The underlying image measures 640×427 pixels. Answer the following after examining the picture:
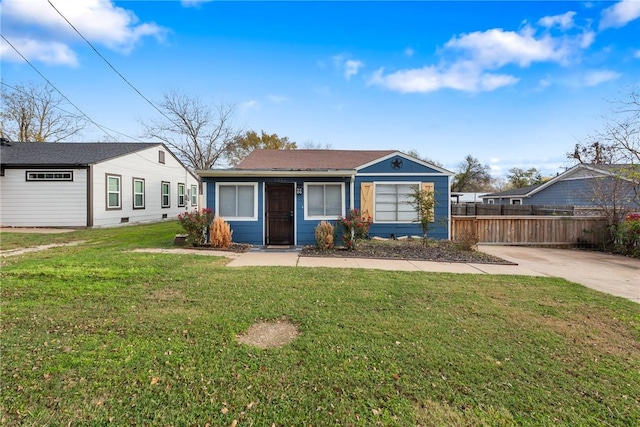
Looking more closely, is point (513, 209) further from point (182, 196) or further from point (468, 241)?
point (182, 196)

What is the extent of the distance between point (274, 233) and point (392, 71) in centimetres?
871

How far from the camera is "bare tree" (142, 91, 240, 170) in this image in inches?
968

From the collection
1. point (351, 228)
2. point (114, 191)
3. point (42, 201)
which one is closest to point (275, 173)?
point (351, 228)

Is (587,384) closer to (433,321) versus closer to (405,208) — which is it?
(433,321)

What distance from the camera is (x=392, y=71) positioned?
485 inches

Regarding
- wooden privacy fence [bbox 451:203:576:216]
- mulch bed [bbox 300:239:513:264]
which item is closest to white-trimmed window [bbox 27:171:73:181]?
mulch bed [bbox 300:239:513:264]

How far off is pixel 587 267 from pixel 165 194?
21115 mm

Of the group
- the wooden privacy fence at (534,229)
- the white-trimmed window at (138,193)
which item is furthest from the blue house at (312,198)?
the white-trimmed window at (138,193)

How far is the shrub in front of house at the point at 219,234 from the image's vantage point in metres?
8.45

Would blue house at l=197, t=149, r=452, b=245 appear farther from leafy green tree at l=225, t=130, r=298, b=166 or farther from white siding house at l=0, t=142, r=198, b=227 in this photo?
leafy green tree at l=225, t=130, r=298, b=166

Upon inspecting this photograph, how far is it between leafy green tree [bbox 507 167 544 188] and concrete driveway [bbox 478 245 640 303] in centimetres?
3450

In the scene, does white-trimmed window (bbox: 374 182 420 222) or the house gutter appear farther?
white-trimmed window (bbox: 374 182 420 222)

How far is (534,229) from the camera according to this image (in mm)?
10578

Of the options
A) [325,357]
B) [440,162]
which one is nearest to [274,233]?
[325,357]
